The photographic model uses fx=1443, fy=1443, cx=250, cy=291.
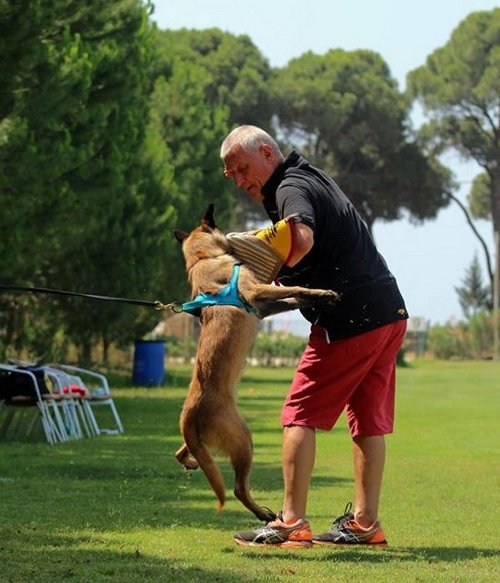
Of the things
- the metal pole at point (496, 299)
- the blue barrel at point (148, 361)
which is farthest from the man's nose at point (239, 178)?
the metal pole at point (496, 299)

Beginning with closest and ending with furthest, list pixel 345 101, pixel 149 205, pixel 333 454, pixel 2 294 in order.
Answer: pixel 333 454, pixel 2 294, pixel 149 205, pixel 345 101

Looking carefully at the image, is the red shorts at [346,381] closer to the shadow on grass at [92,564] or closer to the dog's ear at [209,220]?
the dog's ear at [209,220]

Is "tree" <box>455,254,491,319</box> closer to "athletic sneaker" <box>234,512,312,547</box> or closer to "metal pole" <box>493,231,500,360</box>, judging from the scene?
"metal pole" <box>493,231,500,360</box>

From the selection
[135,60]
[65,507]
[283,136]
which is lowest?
[65,507]

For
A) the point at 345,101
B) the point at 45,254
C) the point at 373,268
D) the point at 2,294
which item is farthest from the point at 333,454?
the point at 345,101

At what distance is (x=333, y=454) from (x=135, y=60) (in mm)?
14110

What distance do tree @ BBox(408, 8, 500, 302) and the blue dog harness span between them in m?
59.0

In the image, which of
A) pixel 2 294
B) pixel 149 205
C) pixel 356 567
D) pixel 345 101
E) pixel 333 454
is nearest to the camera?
pixel 356 567

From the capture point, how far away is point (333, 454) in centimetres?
1575

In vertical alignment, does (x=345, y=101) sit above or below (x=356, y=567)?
Result: above

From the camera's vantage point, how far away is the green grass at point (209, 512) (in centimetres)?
709

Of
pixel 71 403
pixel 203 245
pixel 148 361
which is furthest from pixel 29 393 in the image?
pixel 148 361

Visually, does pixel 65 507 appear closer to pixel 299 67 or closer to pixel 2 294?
pixel 2 294

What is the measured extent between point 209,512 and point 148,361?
2490cm
